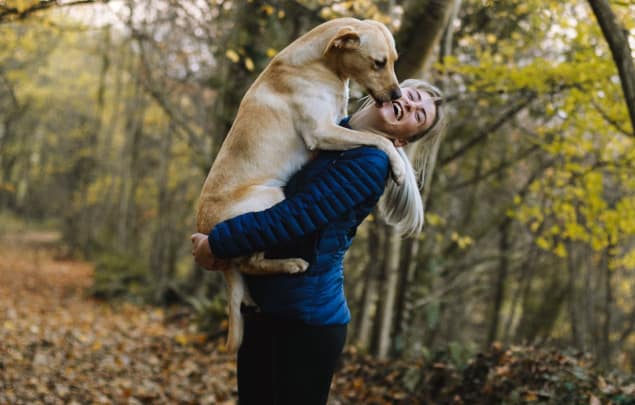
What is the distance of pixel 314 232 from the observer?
1.93m

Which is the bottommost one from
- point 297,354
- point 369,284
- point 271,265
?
point 369,284

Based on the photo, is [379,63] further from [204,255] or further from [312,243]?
[204,255]

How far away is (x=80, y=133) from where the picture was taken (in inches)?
856

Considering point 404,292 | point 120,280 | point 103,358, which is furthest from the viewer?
point 120,280

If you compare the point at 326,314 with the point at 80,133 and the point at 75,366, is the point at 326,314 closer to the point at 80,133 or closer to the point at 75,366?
the point at 75,366

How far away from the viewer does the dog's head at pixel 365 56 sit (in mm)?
2430

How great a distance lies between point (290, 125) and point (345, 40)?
463 mm

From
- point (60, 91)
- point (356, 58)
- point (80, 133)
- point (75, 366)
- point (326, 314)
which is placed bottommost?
point (75, 366)

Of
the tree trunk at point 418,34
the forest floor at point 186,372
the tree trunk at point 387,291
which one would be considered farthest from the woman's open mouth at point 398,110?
the tree trunk at point 387,291

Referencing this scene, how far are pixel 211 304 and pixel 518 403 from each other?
4903mm

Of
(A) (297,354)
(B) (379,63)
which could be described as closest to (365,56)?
(B) (379,63)

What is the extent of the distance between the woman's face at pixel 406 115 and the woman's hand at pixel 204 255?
2.66 feet

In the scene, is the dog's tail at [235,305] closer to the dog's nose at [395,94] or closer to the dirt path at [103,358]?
the dog's nose at [395,94]

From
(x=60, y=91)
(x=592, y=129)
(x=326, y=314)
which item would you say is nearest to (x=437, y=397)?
(x=326, y=314)
